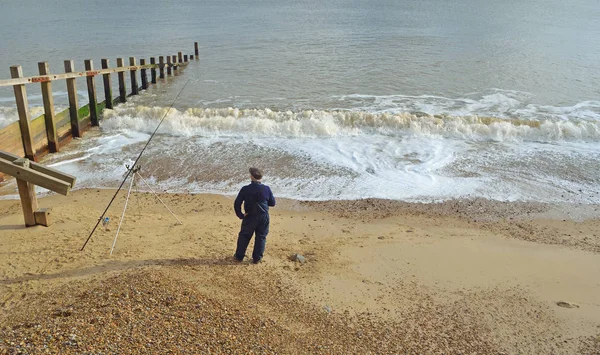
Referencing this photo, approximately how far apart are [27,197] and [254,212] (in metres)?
3.00

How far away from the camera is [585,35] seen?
36.8m

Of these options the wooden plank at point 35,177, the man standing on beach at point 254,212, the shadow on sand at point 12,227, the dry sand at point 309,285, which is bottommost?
the dry sand at point 309,285

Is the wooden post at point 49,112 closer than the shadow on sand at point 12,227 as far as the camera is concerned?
No

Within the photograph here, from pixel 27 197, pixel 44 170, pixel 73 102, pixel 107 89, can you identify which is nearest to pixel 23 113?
pixel 73 102

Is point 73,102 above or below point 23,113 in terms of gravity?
below

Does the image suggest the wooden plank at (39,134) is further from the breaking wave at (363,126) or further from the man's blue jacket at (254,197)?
the man's blue jacket at (254,197)

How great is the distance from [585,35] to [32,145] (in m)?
40.1

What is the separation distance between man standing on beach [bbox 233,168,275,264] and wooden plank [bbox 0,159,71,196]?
2.06 meters

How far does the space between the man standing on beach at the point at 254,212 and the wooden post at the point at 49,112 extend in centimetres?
787

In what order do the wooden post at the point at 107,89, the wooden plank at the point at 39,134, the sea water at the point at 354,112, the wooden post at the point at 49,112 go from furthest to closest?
the wooden post at the point at 107,89, the wooden post at the point at 49,112, the wooden plank at the point at 39,134, the sea water at the point at 354,112

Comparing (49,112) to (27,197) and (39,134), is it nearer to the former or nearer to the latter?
(39,134)

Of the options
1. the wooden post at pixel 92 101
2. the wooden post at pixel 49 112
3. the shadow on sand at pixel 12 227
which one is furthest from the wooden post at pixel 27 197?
the wooden post at pixel 92 101

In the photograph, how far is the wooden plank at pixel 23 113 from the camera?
994 centimetres

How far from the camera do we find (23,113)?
10078 millimetres
